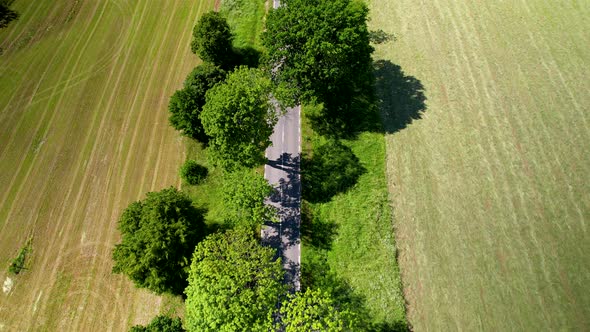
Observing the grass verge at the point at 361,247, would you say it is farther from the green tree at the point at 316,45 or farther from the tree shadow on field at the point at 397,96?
the green tree at the point at 316,45

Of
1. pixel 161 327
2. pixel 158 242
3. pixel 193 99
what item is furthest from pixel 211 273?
pixel 193 99

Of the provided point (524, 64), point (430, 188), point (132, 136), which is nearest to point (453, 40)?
point (524, 64)

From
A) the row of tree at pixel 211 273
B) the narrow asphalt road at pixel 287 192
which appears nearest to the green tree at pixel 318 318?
the row of tree at pixel 211 273

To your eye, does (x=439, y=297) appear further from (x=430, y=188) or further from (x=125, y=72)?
(x=125, y=72)

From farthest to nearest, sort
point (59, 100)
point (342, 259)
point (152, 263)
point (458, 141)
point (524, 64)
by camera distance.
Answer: point (59, 100)
point (524, 64)
point (458, 141)
point (342, 259)
point (152, 263)

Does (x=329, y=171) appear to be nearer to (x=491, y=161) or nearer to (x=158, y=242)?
(x=491, y=161)

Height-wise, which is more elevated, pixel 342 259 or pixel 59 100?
pixel 59 100

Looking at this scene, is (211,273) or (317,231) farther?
(317,231)
